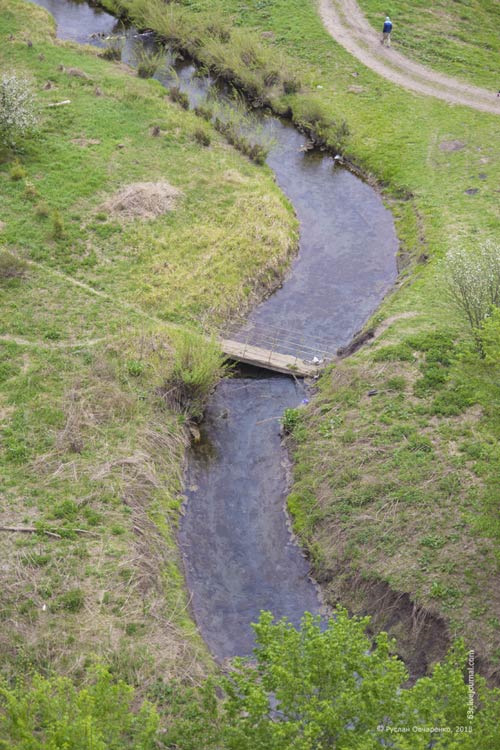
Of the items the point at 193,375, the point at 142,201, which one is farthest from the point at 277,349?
the point at 142,201

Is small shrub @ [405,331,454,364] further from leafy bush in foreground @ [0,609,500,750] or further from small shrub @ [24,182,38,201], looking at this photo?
small shrub @ [24,182,38,201]

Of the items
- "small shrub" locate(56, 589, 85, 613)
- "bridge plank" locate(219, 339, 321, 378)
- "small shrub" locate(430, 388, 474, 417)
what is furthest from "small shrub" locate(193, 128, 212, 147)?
"small shrub" locate(56, 589, 85, 613)

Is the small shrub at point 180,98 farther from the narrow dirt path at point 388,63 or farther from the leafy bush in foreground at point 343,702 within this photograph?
the leafy bush in foreground at point 343,702

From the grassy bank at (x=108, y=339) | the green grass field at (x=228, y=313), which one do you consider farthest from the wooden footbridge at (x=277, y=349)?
the grassy bank at (x=108, y=339)

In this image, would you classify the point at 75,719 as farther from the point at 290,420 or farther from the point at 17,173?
the point at 17,173

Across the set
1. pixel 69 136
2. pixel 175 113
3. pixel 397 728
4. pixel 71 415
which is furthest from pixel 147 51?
pixel 397 728
